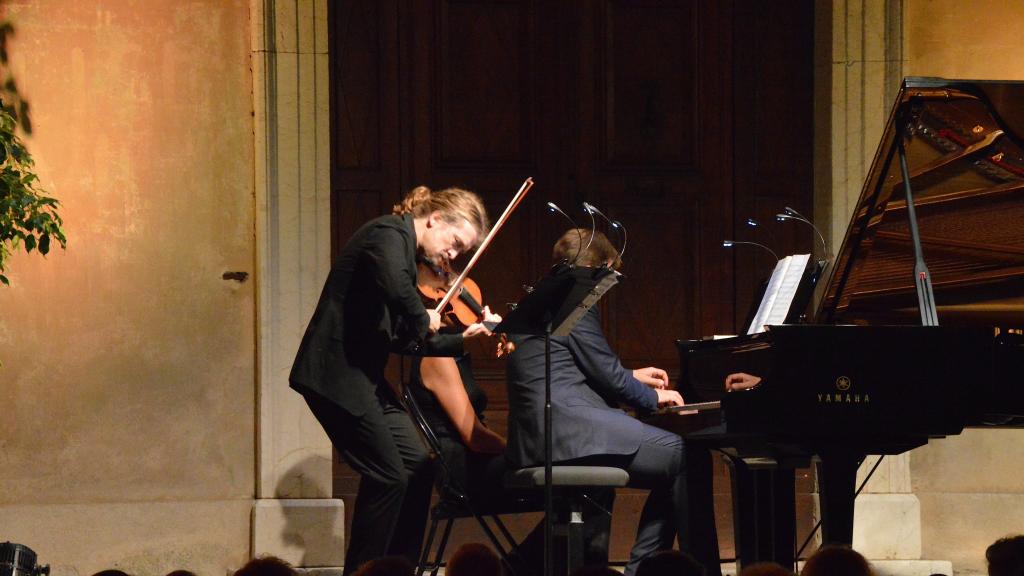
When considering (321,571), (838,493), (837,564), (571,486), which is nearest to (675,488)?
(571,486)

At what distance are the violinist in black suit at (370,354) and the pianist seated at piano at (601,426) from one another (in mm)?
346

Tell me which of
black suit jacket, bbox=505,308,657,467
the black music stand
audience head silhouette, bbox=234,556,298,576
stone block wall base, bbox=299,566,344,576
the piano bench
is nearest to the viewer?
audience head silhouette, bbox=234,556,298,576

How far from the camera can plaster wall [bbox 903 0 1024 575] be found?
241 inches

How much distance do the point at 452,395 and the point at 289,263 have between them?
55.5 inches

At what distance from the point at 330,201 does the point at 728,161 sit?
1.82 metres

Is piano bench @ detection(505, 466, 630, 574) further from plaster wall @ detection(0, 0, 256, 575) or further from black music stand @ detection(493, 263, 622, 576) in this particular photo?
plaster wall @ detection(0, 0, 256, 575)

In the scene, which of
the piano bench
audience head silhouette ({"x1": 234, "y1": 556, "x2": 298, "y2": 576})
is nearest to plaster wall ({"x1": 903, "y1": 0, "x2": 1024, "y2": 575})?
the piano bench

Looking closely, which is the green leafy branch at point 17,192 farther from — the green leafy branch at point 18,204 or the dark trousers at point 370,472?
the dark trousers at point 370,472

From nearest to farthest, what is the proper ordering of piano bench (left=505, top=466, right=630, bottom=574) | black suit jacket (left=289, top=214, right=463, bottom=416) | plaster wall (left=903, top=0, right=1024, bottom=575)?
1. black suit jacket (left=289, top=214, right=463, bottom=416)
2. piano bench (left=505, top=466, right=630, bottom=574)
3. plaster wall (left=903, top=0, right=1024, bottom=575)

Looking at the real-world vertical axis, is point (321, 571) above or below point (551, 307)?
below

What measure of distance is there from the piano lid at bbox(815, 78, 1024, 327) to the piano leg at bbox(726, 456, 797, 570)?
626 mm

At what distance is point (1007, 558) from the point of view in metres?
2.69

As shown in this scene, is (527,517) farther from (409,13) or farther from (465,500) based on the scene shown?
(409,13)

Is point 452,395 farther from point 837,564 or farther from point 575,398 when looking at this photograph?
point 837,564
